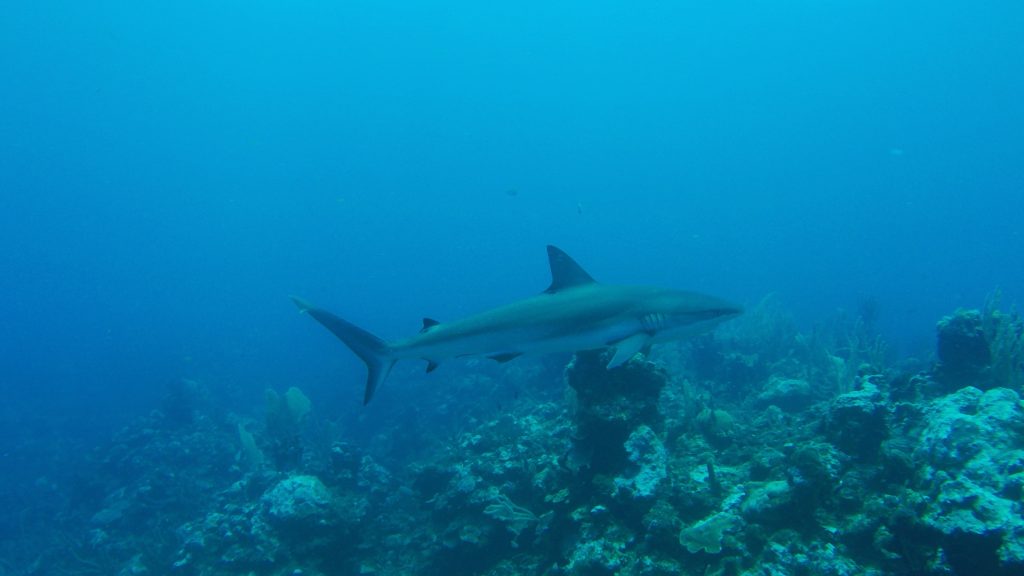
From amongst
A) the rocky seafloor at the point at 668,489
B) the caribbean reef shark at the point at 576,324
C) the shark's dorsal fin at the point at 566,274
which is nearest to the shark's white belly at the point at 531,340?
the caribbean reef shark at the point at 576,324

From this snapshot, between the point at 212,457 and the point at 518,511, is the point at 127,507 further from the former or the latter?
the point at 518,511

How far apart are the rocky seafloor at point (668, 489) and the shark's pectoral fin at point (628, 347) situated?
1.41 m

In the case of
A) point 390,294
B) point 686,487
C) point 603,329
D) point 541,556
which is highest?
point 390,294

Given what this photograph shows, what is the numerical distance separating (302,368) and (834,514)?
49779mm

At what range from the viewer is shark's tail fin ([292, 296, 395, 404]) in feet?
23.9

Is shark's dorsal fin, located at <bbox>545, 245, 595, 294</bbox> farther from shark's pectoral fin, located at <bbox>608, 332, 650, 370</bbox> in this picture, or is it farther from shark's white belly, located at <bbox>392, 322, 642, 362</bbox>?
shark's pectoral fin, located at <bbox>608, 332, 650, 370</bbox>

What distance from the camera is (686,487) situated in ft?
21.6

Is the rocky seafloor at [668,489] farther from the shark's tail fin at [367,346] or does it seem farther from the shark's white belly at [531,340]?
the shark's tail fin at [367,346]

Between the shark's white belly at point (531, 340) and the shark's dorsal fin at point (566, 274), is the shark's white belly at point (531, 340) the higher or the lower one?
the lower one

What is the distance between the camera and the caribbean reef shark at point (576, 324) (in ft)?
21.5

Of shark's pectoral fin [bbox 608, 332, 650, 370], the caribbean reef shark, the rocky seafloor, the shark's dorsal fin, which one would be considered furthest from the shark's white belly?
the rocky seafloor

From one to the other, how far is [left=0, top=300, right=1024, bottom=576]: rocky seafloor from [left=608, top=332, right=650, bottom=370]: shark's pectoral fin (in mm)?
1409

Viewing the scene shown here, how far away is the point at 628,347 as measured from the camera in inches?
245

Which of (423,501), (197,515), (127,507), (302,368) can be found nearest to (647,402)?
(423,501)
